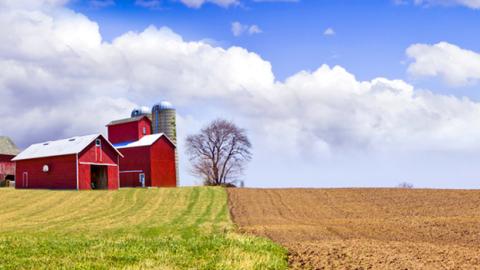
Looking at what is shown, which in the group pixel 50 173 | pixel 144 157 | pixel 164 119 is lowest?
pixel 50 173

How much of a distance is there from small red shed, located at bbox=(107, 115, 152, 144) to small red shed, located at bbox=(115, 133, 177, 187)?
131cm

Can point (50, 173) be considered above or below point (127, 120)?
below

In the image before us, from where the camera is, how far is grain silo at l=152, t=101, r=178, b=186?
6656cm

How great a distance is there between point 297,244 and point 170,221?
1306cm

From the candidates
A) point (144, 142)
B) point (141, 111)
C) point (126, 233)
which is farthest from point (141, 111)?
point (126, 233)

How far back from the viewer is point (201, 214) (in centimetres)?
3238

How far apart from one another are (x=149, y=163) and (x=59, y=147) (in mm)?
9430

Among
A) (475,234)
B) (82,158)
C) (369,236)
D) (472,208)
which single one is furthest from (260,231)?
(82,158)

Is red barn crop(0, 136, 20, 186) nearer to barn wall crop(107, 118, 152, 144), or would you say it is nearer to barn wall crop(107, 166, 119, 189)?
barn wall crop(107, 118, 152, 144)

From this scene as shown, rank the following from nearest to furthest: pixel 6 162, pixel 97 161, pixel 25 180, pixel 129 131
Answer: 1. pixel 97 161
2. pixel 25 180
3. pixel 129 131
4. pixel 6 162

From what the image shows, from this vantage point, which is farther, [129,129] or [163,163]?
[129,129]

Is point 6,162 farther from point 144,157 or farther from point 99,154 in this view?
point 99,154

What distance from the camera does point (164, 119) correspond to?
67188 millimetres

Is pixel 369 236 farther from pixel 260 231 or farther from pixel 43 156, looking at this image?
pixel 43 156
